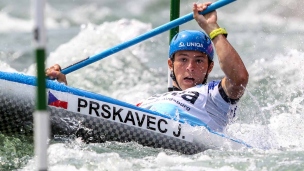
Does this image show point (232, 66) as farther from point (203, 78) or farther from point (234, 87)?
point (203, 78)

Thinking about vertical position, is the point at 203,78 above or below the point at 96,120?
above

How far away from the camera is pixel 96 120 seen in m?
6.62

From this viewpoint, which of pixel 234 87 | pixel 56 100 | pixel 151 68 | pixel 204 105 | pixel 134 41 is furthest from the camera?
pixel 151 68

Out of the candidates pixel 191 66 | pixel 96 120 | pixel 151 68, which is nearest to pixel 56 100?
pixel 96 120

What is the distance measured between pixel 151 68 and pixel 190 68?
201 inches

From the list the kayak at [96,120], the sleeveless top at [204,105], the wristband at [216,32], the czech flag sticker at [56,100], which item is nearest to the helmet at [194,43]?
the sleeveless top at [204,105]

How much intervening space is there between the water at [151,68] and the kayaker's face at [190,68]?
1.87ft

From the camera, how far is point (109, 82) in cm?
1148

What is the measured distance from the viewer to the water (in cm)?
617

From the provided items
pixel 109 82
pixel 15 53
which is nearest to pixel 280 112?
pixel 109 82

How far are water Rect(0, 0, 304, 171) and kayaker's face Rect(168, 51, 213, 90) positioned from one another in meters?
0.57

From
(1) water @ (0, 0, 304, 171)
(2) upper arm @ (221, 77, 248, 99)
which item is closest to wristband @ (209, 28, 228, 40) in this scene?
(2) upper arm @ (221, 77, 248, 99)

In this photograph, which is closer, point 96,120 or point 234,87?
point 96,120

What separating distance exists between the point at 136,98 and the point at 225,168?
4.92 meters
